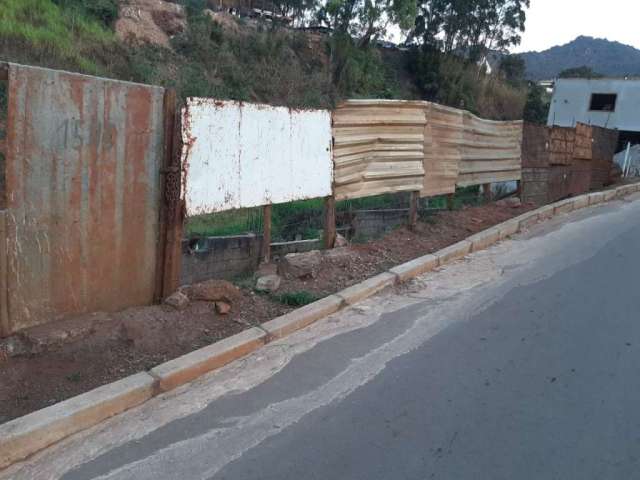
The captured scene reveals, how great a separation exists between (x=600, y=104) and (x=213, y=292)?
33.7 meters

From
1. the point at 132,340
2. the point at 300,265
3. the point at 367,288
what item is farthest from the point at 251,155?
the point at 132,340

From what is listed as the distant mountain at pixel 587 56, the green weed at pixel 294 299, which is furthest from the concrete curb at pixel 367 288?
the distant mountain at pixel 587 56

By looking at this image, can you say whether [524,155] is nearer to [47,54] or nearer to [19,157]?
[19,157]

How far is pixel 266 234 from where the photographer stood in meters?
6.18

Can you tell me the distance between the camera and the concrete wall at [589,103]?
3173 cm

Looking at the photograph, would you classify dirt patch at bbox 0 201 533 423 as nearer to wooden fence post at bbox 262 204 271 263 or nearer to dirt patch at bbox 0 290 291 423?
dirt patch at bbox 0 290 291 423

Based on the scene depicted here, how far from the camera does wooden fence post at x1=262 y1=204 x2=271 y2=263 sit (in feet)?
19.8

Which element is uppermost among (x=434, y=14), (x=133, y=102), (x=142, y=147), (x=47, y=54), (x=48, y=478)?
(x=434, y=14)

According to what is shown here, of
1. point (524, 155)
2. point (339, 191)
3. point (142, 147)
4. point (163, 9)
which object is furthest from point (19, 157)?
point (163, 9)

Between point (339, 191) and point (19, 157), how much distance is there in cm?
385

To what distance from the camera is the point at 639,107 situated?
1238 inches

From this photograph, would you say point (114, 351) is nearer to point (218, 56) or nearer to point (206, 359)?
point (206, 359)

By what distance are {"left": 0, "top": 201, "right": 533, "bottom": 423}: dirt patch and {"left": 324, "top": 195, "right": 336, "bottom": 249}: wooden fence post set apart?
32 centimetres

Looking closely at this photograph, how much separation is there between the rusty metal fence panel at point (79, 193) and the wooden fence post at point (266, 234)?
58.6 inches
